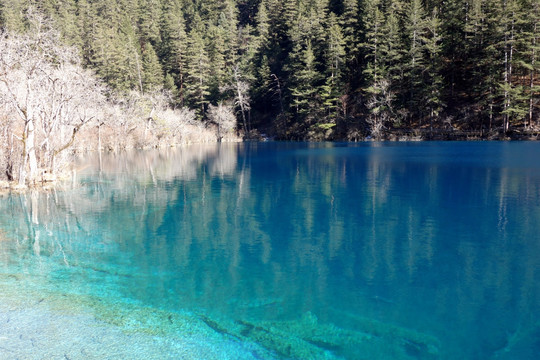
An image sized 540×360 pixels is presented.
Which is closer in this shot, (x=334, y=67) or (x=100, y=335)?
(x=100, y=335)

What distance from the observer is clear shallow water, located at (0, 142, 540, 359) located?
617 cm

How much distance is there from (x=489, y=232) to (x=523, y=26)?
4923 centimetres

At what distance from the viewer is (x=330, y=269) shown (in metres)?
8.84

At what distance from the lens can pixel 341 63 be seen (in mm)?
61219

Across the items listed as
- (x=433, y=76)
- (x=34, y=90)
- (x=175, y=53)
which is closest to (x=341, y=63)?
(x=433, y=76)

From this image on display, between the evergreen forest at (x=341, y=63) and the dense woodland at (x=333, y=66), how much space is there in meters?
0.20

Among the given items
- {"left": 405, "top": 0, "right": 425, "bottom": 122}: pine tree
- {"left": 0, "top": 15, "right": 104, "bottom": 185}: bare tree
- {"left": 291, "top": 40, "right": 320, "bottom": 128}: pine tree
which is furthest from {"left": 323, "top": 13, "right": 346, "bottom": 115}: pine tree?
{"left": 0, "top": 15, "right": 104, "bottom": 185}: bare tree

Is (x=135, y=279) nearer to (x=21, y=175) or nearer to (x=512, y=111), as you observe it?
(x=21, y=175)

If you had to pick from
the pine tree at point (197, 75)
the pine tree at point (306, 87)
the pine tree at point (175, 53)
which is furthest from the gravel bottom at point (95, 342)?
the pine tree at point (175, 53)

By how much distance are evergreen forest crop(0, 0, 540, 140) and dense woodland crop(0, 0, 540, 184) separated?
0.20 meters

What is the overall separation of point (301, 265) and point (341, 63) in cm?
5683

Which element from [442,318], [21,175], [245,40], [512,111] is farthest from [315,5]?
[442,318]

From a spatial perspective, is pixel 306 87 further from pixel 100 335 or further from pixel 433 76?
pixel 100 335

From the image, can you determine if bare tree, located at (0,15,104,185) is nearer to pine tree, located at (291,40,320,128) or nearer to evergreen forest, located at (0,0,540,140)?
evergreen forest, located at (0,0,540,140)
